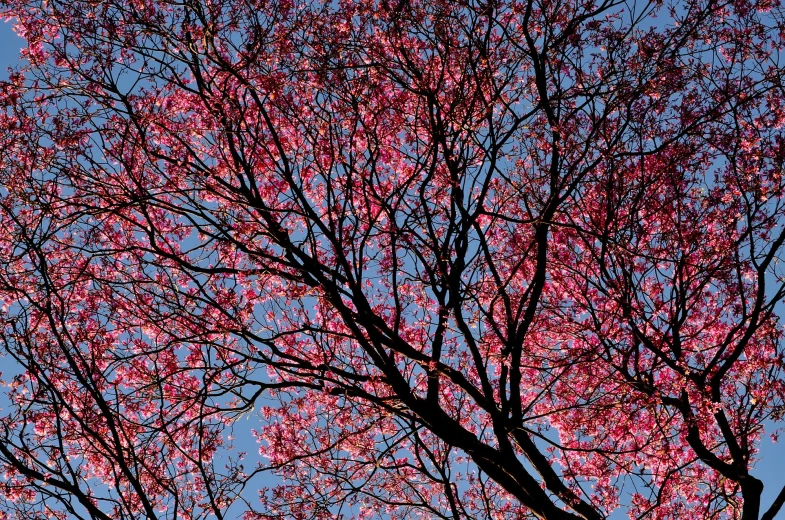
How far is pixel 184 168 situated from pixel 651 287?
7986mm

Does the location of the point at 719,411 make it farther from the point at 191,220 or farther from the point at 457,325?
the point at 191,220

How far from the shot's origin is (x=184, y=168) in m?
9.62

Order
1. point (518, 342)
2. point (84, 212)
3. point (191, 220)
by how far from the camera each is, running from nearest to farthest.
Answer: point (518, 342) → point (84, 212) → point (191, 220)

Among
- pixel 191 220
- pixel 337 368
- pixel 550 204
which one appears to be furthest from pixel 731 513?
pixel 191 220

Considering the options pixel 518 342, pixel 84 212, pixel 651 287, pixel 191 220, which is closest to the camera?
pixel 518 342

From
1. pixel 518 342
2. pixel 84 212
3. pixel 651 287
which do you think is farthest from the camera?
pixel 651 287

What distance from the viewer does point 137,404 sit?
945 centimetres

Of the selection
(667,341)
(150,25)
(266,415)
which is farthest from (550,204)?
(266,415)

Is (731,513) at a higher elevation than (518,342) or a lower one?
lower

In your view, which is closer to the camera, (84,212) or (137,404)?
(84,212)

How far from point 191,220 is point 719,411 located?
23.7 ft

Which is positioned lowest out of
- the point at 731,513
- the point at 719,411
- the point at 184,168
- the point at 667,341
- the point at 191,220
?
the point at 731,513

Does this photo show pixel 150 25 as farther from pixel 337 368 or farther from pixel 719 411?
pixel 719 411

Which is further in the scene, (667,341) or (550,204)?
(667,341)
